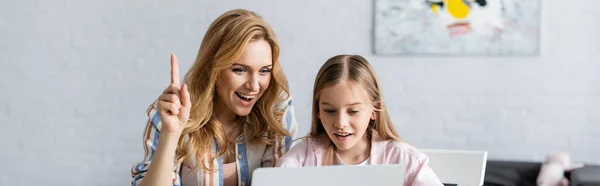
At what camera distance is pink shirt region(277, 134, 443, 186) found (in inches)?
76.1

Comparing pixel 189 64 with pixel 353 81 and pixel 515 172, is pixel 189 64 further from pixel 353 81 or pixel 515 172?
pixel 353 81

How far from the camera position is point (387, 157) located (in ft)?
6.72

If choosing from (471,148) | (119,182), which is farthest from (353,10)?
(119,182)

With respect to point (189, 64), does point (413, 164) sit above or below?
below

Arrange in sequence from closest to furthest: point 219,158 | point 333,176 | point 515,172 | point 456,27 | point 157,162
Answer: point 333,176, point 157,162, point 219,158, point 515,172, point 456,27

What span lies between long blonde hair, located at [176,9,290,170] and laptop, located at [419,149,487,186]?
17.7 inches

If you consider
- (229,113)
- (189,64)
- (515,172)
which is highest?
(189,64)

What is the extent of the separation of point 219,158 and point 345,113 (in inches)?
15.0

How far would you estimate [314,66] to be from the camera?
3977 millimetres

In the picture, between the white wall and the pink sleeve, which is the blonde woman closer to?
the pink sleeve

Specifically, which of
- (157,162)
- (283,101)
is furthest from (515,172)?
(157,162)

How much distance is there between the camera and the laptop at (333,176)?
1.46m

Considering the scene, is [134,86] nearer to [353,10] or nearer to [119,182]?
[119,182]

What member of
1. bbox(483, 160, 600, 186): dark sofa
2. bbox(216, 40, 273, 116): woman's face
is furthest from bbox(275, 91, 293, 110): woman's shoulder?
bbox(483, 160, 600, 186): dark sofa
